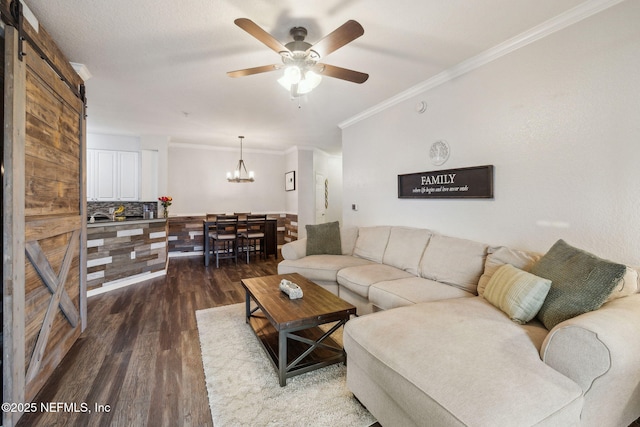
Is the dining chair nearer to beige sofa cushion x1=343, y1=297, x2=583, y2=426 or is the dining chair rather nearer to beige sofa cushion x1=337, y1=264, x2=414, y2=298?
beige sofa cushion x1=337, y1=264, x2=414, y2=298

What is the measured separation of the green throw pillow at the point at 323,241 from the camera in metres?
3.82

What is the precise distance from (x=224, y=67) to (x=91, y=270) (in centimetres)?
310

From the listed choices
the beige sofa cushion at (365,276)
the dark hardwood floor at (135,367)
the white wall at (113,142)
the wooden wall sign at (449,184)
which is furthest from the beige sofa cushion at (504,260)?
the white wall at (113,142)

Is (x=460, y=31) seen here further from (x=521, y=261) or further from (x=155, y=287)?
(x=155, y=287)

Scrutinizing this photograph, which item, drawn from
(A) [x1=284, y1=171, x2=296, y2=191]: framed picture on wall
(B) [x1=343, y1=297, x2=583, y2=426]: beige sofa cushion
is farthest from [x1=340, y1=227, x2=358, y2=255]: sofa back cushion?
(A) [x1=284, y1=171, x2=296, y2=191]: framed picture on wall

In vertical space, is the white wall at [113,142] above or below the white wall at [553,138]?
above

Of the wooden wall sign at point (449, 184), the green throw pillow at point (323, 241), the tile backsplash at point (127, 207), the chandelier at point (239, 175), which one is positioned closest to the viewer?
the wooden wall sign at point (449, 184)

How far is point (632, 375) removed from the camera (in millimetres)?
1249

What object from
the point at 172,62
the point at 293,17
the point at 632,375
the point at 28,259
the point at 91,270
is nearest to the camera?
the point at 632,375

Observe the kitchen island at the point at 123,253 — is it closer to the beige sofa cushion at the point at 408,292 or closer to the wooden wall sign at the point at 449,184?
the beige sofa cushion at the point at 408,292

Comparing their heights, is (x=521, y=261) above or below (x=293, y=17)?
below

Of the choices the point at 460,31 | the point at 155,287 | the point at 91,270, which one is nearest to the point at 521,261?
the point at 460,31

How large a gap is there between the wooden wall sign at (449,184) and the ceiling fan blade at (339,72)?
1438 mm

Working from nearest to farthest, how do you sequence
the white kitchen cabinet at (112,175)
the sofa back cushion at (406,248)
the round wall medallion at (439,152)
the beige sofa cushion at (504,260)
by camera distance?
the beige sofa cushion at (504,260), the sofa back cushion at (406,248), the round wall medallion at (439,152), the white kitchen cabinet at (112,175)
